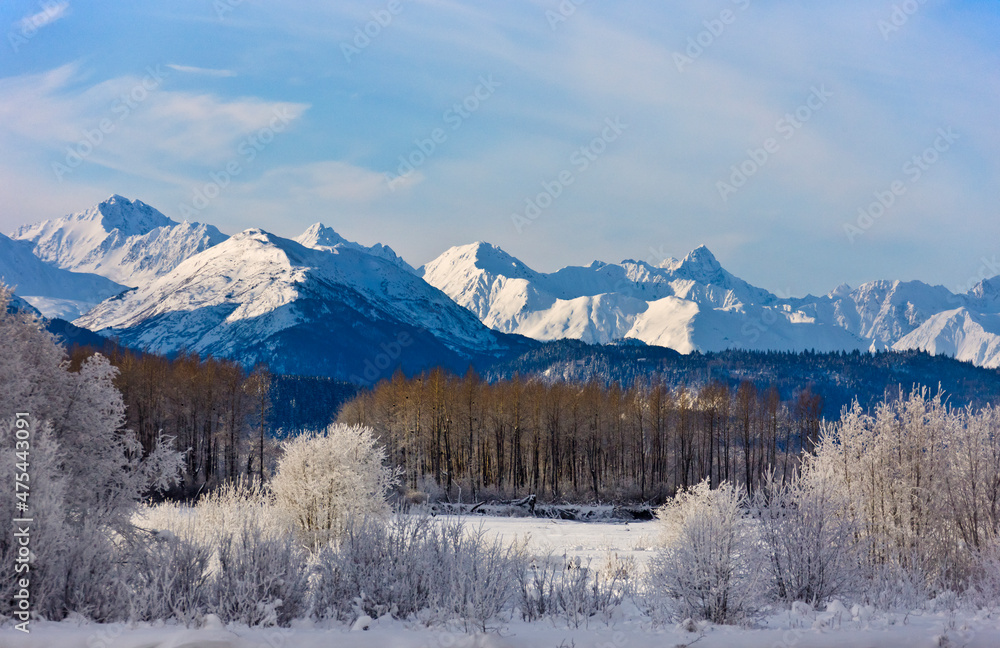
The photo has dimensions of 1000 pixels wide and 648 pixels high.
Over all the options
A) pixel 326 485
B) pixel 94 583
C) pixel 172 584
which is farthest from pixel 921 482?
pixel 94 583

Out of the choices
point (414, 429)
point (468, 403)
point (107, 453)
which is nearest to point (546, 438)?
point (468, 403)

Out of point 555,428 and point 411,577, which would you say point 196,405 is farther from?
point 411,577

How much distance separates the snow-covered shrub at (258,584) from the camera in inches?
479

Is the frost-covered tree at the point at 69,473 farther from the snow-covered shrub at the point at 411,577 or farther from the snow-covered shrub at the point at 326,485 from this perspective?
the snow-covered shrub at the point at 326,485

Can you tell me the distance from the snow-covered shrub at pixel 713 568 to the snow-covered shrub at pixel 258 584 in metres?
7.38

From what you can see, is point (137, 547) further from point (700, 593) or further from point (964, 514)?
point (964, 514)

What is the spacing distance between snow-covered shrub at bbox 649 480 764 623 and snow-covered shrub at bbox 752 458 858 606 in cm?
139

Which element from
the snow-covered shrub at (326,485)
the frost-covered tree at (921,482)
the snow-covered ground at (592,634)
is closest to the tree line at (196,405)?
the snow-covered shrub at (326,485)

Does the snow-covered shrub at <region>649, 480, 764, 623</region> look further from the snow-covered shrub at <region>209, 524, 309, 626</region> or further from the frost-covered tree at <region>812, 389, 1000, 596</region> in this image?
the snow-covered shrub at <region>209, 524, 309, 626</region>

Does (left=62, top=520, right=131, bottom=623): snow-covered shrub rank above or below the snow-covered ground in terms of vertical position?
above

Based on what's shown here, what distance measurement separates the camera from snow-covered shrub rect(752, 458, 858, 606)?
1544cm

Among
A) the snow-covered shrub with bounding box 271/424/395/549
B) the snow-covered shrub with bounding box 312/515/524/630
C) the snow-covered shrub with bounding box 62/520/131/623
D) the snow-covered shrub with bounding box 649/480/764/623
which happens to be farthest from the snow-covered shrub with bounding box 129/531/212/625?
the snow-covered shrub with bounding box 649/480/764/623

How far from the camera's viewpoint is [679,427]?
7494cm

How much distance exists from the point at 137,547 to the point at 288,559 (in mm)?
4830
